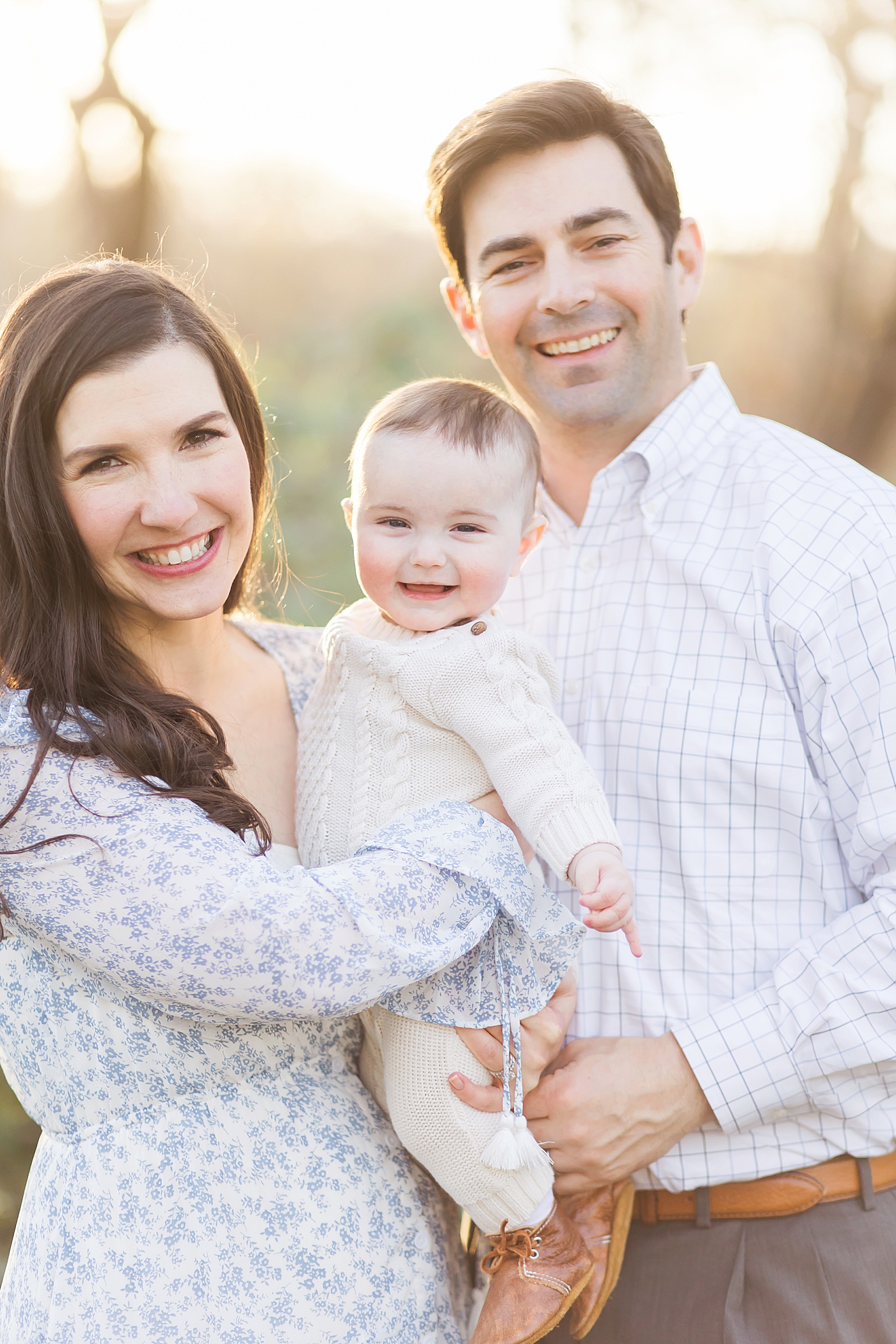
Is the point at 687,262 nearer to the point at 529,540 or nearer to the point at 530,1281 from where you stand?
the point at 529,540

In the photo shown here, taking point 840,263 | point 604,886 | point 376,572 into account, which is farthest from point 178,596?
point 840,263

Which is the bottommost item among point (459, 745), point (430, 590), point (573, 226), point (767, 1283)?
point (767, 1283)

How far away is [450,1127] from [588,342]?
4.82ft

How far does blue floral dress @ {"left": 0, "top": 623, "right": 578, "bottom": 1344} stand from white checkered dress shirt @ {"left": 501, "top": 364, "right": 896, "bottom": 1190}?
32 cm

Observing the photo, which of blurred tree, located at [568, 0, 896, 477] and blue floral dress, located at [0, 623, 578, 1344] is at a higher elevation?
blurred tree, located at [568, 0, 896, 477]

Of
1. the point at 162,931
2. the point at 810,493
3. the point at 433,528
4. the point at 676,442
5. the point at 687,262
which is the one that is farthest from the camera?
the point at 687,262

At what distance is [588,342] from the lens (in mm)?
2250

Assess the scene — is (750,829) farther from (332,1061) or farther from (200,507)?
(200,507)

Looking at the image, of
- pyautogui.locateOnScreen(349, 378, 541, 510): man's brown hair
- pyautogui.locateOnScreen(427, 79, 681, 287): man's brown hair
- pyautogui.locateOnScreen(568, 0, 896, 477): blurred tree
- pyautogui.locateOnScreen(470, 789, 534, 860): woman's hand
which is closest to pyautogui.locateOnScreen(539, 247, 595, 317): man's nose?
pyautogui.locateOnScreen(427, 79, 681, 287): man's brown hair

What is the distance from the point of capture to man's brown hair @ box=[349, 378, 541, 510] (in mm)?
1861

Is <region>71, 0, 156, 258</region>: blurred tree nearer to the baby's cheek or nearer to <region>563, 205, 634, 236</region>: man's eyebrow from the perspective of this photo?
<region>563, 205, 634, 236</region>: man's eyebrow

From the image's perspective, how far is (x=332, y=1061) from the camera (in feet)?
5.86

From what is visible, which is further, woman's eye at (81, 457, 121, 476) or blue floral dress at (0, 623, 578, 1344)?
woman's eye at (81, 457, 121, 476)

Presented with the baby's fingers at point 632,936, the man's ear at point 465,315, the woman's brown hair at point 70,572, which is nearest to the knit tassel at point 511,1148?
the baby's fingers at point 632,936
